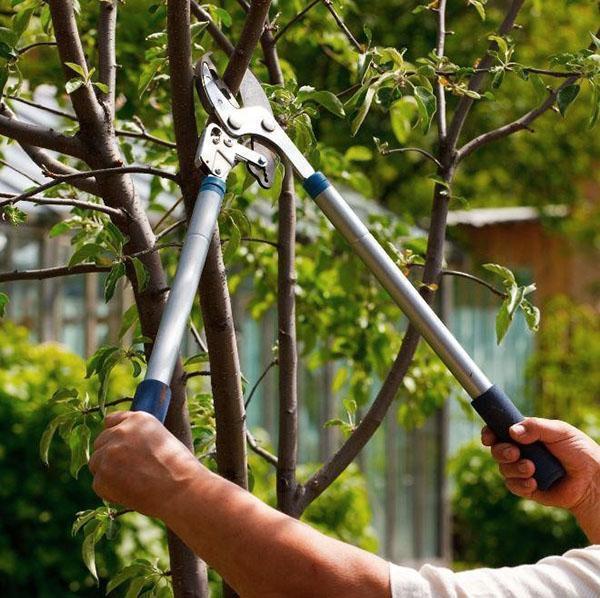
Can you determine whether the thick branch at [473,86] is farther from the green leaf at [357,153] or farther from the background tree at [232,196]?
the green leaf at [357,153]

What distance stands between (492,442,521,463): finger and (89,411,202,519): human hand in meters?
0.54

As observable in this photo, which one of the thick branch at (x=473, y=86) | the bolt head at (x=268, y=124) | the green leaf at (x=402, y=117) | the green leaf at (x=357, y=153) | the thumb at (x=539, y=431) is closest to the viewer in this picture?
the thumb at (x=539, y=431)

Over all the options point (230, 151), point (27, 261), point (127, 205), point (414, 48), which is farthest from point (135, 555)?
point (414, 48)

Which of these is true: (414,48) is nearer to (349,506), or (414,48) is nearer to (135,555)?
(349,506)

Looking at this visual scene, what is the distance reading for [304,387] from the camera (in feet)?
24.8

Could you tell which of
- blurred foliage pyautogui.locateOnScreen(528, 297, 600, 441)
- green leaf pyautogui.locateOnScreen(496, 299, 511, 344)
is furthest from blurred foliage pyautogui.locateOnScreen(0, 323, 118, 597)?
blurred foliage pyautogui.locateOnScreen(528, 297, 600, 441)

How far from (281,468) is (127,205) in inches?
23.2

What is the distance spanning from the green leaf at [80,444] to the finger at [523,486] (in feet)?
2.35

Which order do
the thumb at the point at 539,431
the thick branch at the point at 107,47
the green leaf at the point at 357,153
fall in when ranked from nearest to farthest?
the thumb at the point at 539,431 → the thick branch at the point at 107,47 → the green leaf at the point at 357,153

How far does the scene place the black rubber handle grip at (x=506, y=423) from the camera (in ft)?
5.91

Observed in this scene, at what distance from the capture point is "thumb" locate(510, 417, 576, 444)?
178 cm

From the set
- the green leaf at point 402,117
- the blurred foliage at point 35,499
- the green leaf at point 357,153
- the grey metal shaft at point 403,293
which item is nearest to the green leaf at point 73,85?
the grey metal shaft at point 403,293

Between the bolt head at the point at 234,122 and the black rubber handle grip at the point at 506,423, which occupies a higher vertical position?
the bolt head at the point at 234,122

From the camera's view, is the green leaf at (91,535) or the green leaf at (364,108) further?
the green leaf at (91,535)
